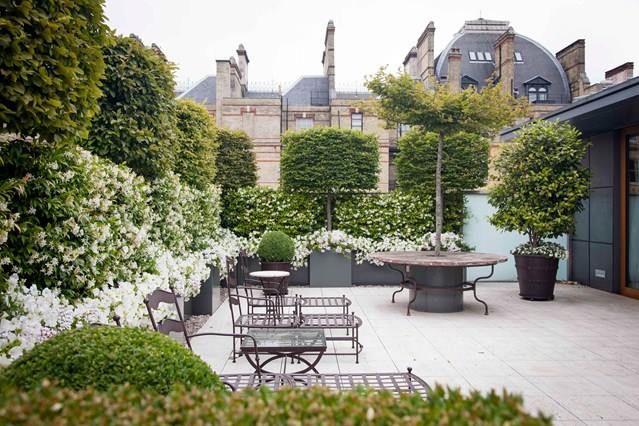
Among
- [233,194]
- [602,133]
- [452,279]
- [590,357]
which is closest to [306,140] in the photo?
[233,194]

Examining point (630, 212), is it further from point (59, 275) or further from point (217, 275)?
point (59, 275)

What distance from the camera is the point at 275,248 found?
32.1ft

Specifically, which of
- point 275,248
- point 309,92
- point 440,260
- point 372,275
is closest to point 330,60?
point 309,92

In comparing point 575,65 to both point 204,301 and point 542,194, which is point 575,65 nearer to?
point 542,194

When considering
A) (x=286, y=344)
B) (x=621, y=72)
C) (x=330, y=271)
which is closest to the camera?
(x=286, y=344)

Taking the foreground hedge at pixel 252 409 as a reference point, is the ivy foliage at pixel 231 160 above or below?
above

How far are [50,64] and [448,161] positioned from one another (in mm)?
8978

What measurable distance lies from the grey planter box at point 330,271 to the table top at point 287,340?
220 inches

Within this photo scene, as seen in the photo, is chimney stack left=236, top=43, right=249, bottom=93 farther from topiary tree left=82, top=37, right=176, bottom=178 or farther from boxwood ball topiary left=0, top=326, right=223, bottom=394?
boxwood ball topiary left=0, top=326, right=223, bottom=394

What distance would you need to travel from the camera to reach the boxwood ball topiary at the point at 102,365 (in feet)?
6.13

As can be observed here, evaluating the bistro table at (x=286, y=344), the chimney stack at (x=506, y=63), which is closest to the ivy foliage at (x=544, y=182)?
the bistro table at (x=286, y=344)

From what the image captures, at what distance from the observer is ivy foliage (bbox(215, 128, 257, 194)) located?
36.0ft

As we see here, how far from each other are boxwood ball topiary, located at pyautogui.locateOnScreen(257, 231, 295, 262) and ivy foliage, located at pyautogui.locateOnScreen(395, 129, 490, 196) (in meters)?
3.05

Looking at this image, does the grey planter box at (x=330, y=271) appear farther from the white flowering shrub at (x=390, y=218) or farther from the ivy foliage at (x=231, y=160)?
the ivy foliage at (x=231, y=160)
